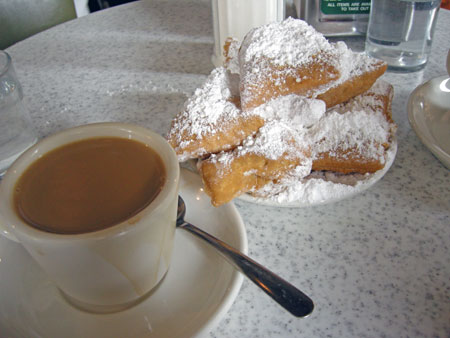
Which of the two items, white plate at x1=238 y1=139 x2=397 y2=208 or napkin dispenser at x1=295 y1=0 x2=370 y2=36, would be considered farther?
napkin dispenser at x1=295 y1=0 x2=370 y2=36

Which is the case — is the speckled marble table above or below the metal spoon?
below

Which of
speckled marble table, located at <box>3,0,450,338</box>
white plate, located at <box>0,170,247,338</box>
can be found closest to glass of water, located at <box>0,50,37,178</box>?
speckled marble table, located at <box>3,0,450,338</box>

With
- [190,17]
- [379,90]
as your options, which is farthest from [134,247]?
[190,17]

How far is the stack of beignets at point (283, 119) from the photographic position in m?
0.59

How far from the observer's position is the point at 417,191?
0.65 meters

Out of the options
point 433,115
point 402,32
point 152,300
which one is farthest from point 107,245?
point 402,32

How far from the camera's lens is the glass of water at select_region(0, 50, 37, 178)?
0.77 m

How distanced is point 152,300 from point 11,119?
0.50 meters

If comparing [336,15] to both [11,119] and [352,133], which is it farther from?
[11,119]

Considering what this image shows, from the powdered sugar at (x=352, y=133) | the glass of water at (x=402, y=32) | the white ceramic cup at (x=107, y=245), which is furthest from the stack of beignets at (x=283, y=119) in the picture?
the glass of water at (x=402, y=32)

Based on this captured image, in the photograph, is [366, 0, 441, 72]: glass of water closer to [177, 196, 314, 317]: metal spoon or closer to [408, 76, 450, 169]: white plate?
[408, 76, 450, 169]: white plate

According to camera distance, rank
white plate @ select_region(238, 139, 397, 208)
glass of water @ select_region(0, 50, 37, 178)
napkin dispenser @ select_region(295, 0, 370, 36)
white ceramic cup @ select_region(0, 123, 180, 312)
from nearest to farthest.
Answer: white ceramic cup @ select_region(0, 123, 180, 312) → white plate @ select_region(238, 139, 397, 208) → glass of water @ select_region(0, 50, 37, 178) → napkin dispenser @ select_region(295, 0, 370, 36)

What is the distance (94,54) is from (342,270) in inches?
33.1

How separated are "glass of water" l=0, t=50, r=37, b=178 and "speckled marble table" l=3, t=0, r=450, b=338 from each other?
0.14 feet
